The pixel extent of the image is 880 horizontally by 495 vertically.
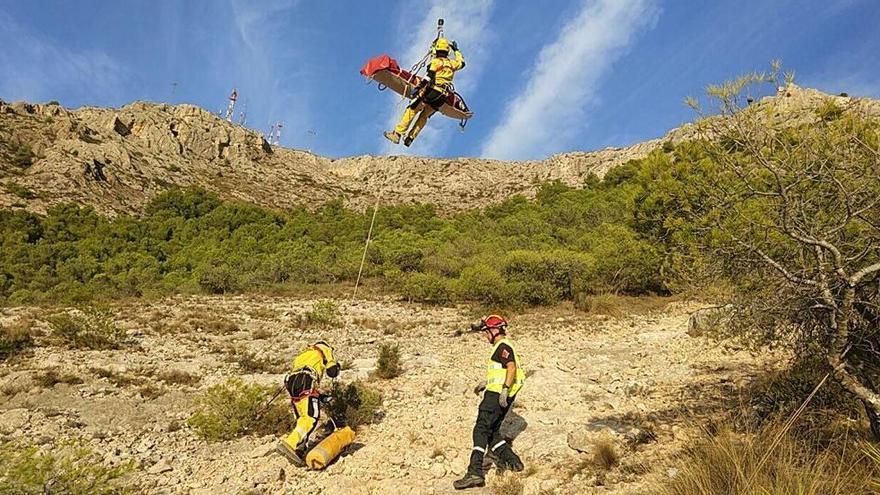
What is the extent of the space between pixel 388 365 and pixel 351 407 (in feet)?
7.24

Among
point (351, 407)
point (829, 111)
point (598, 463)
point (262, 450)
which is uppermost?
point (829, 111)

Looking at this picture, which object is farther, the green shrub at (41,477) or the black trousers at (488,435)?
the black trousers at (488,435)

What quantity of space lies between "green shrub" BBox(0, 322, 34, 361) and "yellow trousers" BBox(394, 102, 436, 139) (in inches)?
361

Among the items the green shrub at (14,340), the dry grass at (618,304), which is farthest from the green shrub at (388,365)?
the dry grass at (618,304)

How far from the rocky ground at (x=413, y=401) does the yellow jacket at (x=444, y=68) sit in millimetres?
5240

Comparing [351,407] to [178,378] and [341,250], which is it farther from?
[341,250]

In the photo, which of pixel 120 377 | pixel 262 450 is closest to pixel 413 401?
pixel 262 450

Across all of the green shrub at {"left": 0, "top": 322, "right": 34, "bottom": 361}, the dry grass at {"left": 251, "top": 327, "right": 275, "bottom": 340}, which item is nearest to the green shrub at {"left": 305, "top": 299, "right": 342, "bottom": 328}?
the dry grass at {"left": 251, "top": 327, "right": 275, "bottom": 340}

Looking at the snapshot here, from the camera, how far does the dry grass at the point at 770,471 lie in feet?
10.6

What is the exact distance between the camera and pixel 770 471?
3633 mm

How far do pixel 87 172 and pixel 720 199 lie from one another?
48.0m

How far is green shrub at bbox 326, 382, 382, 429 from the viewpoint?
7.06 m

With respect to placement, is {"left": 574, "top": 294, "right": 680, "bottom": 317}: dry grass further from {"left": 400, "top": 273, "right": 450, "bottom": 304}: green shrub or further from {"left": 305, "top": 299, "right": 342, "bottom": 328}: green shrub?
{"left": 305, "top": 299, "right": 342, "bottom": 328}: green shrub

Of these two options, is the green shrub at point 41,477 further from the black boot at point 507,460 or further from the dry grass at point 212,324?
the dry grass at point 212,324
